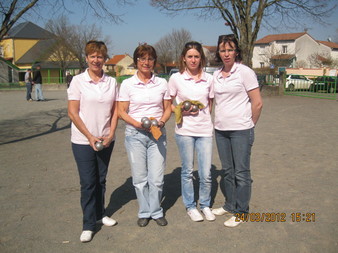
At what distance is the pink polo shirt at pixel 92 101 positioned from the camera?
3229mm

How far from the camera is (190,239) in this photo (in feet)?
10.8

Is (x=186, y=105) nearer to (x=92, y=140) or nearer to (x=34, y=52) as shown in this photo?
(x=92, y=140)

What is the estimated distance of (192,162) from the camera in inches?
146

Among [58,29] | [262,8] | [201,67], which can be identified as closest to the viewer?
[201,67]

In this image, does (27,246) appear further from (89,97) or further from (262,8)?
(262,8)

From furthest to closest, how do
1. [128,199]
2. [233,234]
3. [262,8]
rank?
[262,8] < [128,199] < [233,234]

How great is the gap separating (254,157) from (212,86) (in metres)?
3.18

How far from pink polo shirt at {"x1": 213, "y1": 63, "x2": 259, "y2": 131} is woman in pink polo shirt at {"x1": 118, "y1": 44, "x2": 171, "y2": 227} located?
2.08 ft

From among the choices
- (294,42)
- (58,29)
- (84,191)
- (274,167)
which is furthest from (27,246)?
(294,42)

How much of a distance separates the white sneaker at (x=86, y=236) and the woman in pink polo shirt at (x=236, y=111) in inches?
59.5

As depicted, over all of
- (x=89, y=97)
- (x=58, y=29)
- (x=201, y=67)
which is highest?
(x=58, y=29)

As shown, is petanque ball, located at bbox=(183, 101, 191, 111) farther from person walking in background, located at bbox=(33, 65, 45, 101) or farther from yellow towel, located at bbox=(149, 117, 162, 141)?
person walking in background, located at bbox=(33, 65, 45, 101)

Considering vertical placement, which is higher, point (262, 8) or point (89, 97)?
point (262, 8)

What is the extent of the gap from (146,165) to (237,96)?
129 centimetres
